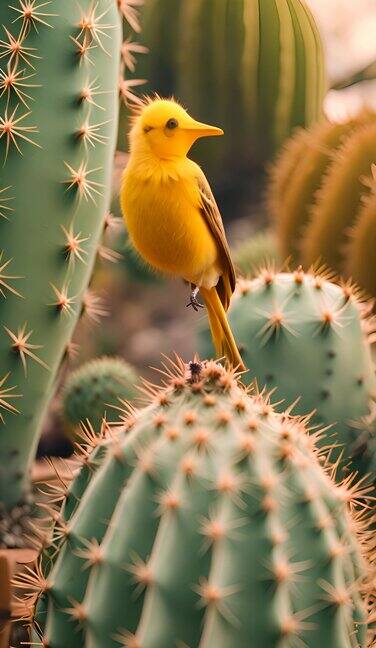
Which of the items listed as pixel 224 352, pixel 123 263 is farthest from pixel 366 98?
pixel 224 352

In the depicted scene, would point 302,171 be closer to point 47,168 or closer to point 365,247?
point 365,247

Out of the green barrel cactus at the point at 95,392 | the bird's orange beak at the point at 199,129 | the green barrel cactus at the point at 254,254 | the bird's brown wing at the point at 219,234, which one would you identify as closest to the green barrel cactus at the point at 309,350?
the bird's brown wing at the point at 219,234

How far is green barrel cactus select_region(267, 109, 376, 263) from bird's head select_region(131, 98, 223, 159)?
670 millimetres

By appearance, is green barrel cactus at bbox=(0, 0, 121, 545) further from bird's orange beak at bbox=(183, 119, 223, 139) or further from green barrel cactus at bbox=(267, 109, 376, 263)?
green barrel cactus at bbox=(267, 109, 376, 263)

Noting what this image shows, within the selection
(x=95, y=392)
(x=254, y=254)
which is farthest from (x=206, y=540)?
(x=254, y=254)

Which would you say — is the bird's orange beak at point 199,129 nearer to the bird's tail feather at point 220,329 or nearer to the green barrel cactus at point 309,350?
the bird's tail feather at point 220,329

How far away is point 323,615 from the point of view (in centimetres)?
69

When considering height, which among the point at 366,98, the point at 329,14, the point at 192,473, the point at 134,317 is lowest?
the point at 134,317

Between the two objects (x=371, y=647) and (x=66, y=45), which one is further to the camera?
(x=66, y=45)

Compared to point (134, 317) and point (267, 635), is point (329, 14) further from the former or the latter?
point (267, 635)

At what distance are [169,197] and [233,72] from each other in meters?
0.78

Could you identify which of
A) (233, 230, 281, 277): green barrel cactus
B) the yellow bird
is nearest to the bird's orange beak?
the yellow bird

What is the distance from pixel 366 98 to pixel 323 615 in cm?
104

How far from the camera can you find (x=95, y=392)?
138 centimetres
